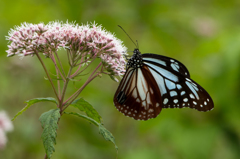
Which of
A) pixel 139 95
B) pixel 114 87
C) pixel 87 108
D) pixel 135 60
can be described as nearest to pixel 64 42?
pixel 87 108

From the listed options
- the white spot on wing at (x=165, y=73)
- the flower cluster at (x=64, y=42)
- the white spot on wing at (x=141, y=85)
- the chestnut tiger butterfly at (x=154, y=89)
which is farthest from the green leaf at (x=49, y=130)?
the white spot on wing at (x=165, y=73)

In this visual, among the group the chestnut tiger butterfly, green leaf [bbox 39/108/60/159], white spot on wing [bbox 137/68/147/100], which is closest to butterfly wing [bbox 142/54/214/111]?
the chestnut tiger butterfly

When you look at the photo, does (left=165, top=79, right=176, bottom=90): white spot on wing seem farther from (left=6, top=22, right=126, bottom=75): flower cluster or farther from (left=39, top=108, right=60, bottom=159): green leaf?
(left=39, top=108, right=60, bottom=159): green leaf

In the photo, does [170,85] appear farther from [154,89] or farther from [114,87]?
[114,87]

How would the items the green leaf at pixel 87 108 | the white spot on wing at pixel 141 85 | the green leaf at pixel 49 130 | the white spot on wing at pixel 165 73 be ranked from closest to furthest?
the green leaf at pixel 49 130
the green leaf at pixel 87 108
the white spot on wing at pixel 165 73
the white spot on wing at pixel 141 85

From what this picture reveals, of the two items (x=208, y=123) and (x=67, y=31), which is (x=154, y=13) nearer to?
(x=208, y=123)

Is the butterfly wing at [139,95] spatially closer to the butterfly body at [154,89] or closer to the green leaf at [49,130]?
the butterfly body at [154,89]
